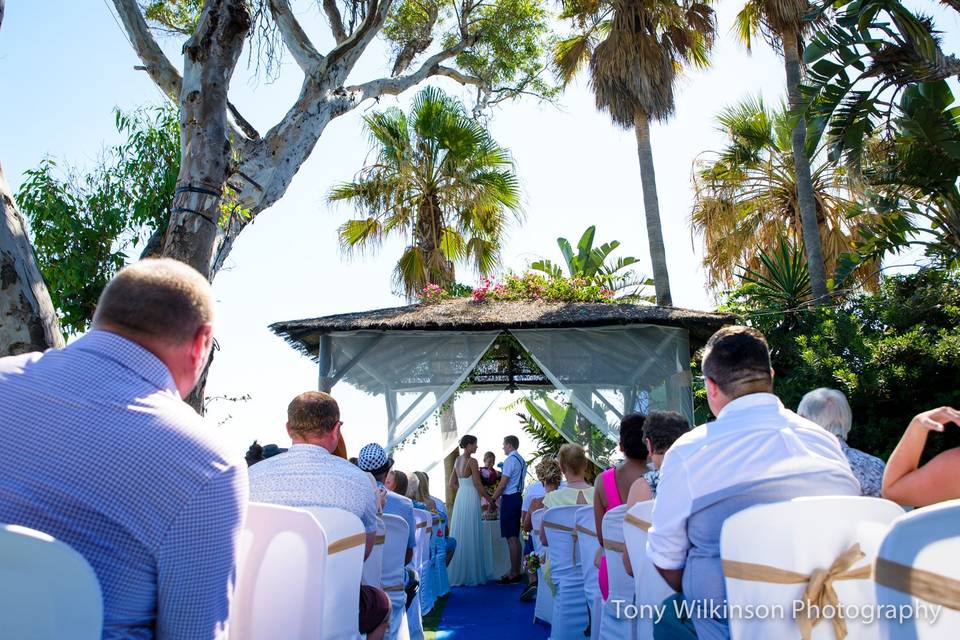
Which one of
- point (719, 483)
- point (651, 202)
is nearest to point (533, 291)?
point (651, 202)

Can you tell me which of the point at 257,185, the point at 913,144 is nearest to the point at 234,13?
the point at 257,185

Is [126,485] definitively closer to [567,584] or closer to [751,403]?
[751,403]

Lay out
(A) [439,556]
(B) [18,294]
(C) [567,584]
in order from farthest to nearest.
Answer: (A) [439,556] → (C) [567,584] → (B) [18,294]

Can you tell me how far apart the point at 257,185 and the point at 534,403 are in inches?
217

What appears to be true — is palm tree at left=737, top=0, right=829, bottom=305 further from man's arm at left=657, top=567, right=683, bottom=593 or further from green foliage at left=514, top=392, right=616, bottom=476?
man's arm at left=657, top=567, right=683, bottom=593

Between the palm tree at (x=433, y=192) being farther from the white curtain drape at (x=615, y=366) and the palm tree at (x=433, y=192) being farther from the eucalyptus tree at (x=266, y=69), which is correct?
the white curtain drape at (x=615, y=366)

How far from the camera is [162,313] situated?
198 centimetres

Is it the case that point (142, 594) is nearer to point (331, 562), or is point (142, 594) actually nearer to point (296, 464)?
point (331, 562)

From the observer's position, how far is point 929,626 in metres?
1.70

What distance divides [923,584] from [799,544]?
0.63 metres

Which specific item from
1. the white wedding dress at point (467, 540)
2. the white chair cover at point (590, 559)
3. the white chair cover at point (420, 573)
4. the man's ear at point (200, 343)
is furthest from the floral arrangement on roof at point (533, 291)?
the man's ear at point (200, 343)

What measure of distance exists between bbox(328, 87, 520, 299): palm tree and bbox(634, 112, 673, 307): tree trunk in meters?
2.97

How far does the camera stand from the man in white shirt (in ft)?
8.72

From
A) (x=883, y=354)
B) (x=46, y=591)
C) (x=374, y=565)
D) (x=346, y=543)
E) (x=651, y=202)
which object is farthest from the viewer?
(x=651, y=202)
